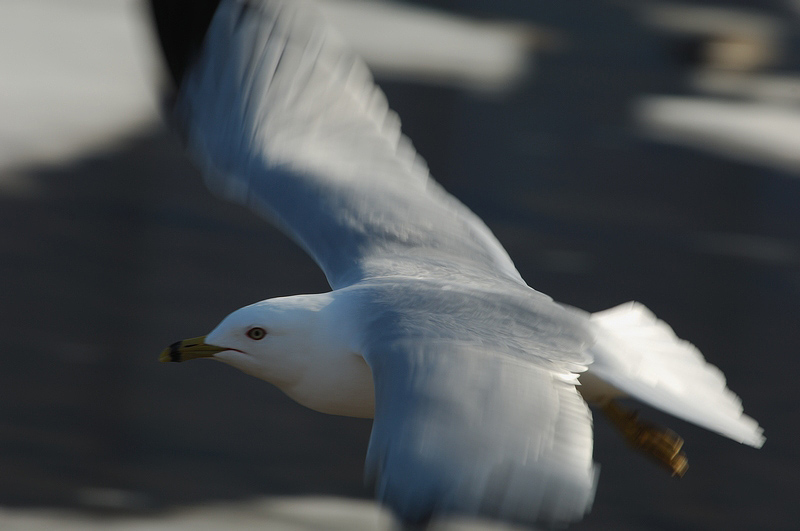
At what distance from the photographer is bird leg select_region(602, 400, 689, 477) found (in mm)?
3656

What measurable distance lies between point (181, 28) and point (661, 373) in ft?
5.87

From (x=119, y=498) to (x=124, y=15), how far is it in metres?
8.04

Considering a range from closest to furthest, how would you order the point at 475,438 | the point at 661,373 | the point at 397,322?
the point at 475,438, the point at 397,322, the point at 661,373

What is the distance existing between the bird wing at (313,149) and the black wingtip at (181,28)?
0.02 metres

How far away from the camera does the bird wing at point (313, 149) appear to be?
3.68 meters

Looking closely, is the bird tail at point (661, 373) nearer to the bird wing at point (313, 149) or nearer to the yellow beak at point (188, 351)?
the bird wing at point (313, 149)

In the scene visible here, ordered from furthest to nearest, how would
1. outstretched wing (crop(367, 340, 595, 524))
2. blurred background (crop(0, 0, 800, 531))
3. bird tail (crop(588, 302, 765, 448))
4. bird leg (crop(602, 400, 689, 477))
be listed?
blurred background (crop(0, 0, 800, 531)), bird leg (crop(602, 400, 689, 477)), bird tail (crop(588, 302, 765, 448)), outstretched wing (crop(367, 340, 595, 524))

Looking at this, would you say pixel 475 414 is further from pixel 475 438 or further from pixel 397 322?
pixel 397 322

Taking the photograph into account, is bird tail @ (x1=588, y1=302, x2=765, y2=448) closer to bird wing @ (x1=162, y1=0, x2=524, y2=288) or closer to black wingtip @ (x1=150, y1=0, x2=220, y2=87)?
Answer: bird wing @ (x1=162, y1=0, x2=524, y2=288)

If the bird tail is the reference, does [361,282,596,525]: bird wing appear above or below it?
Answer: above

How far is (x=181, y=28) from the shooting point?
156 inches

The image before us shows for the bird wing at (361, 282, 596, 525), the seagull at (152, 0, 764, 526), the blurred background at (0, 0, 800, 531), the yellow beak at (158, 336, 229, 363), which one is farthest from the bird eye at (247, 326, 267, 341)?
the blurred background at (0, 0, 800, 531)

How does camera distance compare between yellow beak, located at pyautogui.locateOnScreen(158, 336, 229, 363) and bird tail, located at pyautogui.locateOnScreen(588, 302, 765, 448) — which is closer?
bird tail, located at pyautogui.locateOnScreen(588, 302, 765, 448)

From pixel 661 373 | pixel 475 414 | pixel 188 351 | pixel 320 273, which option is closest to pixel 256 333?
pixel 188 351
